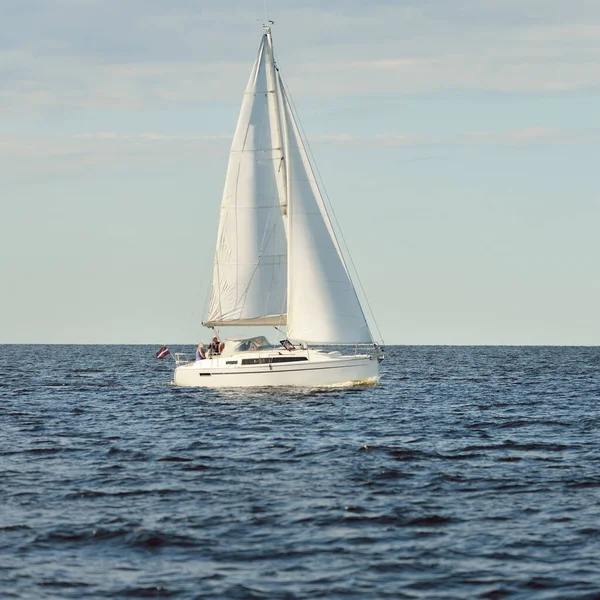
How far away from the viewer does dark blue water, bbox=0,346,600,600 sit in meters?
15.2

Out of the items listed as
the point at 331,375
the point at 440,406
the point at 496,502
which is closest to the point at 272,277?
the point at 331,375

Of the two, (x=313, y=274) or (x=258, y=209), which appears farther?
(x=258, y=209)

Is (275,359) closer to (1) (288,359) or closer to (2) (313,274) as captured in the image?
(1) (288,359)

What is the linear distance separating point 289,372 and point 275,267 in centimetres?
556

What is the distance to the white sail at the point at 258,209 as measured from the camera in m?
48.3

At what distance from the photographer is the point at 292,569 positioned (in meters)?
15.6

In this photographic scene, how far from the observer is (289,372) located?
45594 millimetres

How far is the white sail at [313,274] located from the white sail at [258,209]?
3.06ft

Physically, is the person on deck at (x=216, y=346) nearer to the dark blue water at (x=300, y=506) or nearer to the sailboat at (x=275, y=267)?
the sailboat at (x=275, y=267)

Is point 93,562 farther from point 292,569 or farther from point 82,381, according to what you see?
point 82,381

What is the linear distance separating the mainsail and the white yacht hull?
1228mm

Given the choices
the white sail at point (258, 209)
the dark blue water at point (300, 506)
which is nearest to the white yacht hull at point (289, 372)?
the white sail at point (258, 209)

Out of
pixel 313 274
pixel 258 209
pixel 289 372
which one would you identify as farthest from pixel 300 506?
pixel 258 209

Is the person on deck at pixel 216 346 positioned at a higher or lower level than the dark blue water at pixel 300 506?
higher
